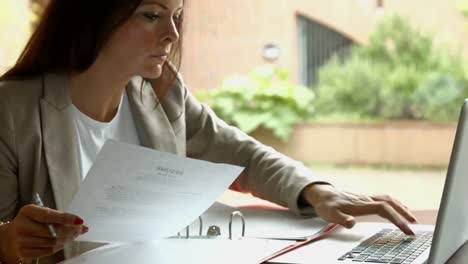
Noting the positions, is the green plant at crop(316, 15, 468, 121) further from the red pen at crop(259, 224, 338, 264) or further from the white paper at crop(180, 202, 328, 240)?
the red pen at crop(259, 224, 338, 264)

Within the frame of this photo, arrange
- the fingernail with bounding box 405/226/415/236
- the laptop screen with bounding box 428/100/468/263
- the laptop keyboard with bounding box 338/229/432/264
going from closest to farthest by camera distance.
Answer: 1. the laptop screen with bounding box 428/100/468/263
2. the laptop keyboard with bounding box 338/229/432/264
3. the fingernail with bounding box 405/226/415/236

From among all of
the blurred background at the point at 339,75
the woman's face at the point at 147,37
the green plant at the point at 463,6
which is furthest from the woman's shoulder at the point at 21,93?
the green plant at the point at 463,6

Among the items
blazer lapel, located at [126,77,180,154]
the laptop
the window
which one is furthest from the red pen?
the window

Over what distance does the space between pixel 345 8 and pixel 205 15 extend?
967 mm

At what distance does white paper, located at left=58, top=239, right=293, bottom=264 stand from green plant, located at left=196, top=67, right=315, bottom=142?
4.43 meters

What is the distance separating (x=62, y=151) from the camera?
1.34 m

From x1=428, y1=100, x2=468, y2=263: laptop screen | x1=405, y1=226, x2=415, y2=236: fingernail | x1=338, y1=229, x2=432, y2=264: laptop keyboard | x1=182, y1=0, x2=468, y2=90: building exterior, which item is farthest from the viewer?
x1=182, y1=0, x2=468, y2=90: building exterior

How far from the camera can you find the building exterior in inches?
227

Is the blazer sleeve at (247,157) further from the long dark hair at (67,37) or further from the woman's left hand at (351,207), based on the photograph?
the long dark hair at (67,37)

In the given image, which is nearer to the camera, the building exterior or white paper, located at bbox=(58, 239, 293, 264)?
white paper, located at bbox=(58, 239, 293, 264)

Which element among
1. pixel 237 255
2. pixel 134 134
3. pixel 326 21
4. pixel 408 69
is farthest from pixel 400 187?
pixel 237 255

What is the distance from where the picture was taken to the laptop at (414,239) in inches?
37.6

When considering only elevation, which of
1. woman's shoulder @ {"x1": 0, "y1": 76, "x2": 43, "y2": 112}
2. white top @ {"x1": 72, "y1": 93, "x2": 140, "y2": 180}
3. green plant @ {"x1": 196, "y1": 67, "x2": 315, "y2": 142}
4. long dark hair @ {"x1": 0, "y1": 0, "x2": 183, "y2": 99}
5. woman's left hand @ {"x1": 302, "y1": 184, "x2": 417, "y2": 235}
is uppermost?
long dark hair @ {"x1": 0, "y1": 0, "x2": 183, "y2": 99}

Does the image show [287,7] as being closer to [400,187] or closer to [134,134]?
[400,187]
